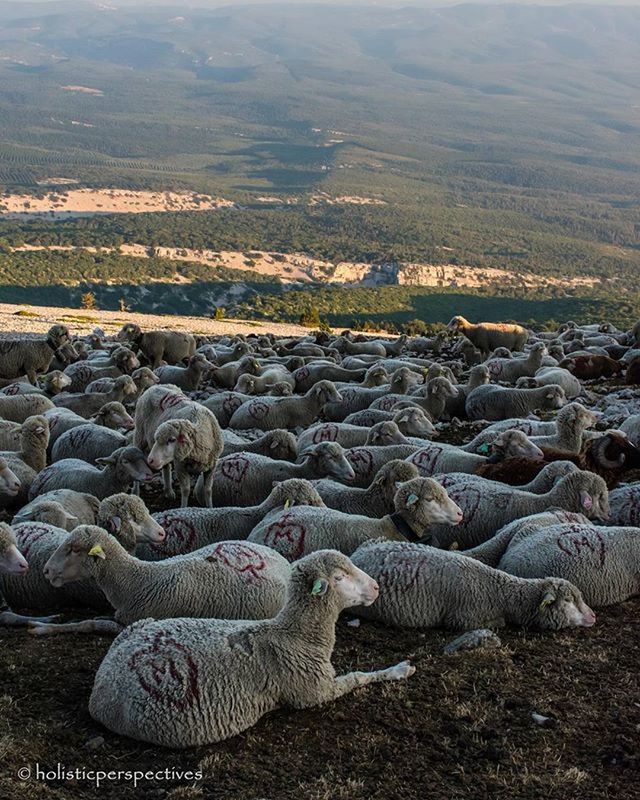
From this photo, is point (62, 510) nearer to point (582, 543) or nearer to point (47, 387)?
point (582, 543)

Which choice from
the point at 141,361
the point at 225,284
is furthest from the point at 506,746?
the point at 225,284

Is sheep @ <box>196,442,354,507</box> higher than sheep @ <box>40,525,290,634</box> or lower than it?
lower

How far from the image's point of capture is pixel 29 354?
1956cm

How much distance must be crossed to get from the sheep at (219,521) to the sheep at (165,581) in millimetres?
1540

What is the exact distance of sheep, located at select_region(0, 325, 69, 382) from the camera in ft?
63.5

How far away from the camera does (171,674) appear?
19.8 feet

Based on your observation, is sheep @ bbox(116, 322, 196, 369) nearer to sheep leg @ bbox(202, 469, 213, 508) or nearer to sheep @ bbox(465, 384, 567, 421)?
sheep @ bbox(465, 384, 567, 421)

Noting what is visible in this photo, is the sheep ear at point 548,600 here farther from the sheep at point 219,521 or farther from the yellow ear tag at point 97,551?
the yellow ear tag at point 97,551

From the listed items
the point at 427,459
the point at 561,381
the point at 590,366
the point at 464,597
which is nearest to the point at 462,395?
the point at 561,381

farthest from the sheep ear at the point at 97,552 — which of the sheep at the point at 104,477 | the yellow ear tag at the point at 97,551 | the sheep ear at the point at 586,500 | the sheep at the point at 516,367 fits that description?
the sheep at the point at 516,367

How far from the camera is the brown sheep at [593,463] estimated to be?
448 inches

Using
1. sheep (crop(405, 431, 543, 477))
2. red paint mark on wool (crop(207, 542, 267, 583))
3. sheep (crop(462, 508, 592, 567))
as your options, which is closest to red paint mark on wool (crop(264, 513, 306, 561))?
red paint mark on wool (crop(207, 542, 267, 583))

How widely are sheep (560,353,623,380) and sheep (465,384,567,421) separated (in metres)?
5.01

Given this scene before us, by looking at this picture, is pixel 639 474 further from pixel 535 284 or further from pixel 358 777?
pixel 535 284
